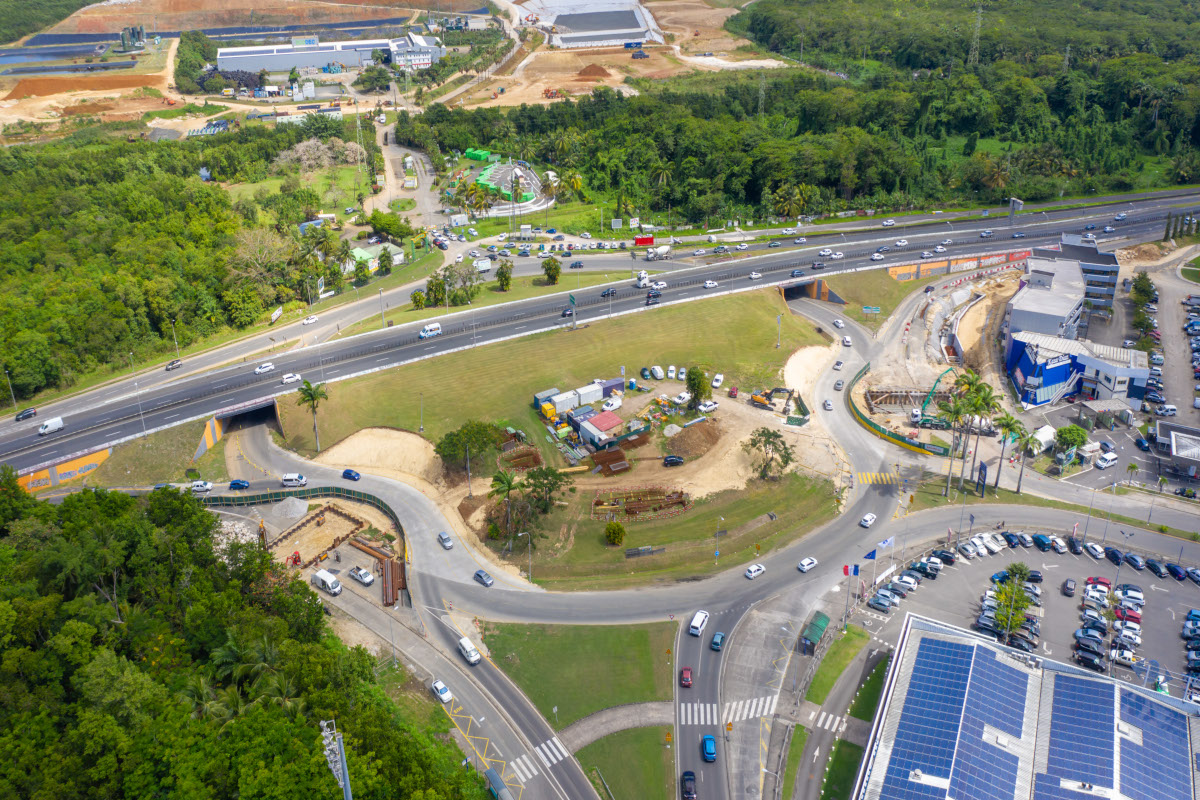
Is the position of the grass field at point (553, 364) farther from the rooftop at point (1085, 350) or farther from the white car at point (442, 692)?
the white car at point (442, 692)

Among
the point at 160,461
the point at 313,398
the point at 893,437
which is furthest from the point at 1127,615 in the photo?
the point at 160,461

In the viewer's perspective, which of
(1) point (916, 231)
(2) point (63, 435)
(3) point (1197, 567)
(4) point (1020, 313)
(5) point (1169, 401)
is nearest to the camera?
(3) point (1197, 567)

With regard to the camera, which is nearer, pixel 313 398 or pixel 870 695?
pixel 870 695

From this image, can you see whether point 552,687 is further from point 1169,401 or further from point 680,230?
point 680,230

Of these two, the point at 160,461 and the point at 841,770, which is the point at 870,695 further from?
the point at 160,461

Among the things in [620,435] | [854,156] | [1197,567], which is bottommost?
[1197,567]

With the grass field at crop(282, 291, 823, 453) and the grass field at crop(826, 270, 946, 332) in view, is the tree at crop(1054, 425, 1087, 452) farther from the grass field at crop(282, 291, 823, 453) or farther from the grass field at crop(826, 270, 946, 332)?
the grass field at crop(826, 270, 946, 332)

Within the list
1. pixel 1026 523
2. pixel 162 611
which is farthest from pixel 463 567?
pixel 1026 523
